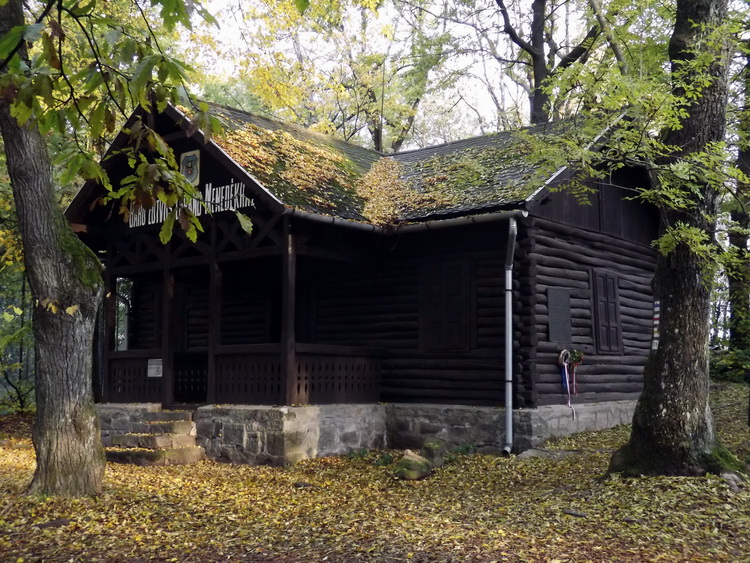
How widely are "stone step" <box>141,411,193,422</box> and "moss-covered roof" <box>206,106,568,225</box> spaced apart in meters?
4.07

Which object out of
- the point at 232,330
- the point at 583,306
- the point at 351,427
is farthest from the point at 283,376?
the point at 583,306

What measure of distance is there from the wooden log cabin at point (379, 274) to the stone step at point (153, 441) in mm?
799

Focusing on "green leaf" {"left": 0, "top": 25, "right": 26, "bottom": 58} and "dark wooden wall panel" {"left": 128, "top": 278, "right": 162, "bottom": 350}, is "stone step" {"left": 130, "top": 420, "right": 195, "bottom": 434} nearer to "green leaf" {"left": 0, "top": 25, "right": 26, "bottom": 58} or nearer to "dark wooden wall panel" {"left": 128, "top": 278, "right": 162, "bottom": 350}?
"dark wooden wall panel" {"left": 128, "top": 278, "right": 162, "bottom": 350}

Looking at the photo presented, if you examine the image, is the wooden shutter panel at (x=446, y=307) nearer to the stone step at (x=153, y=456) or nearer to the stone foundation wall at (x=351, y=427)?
the stone foundation wall at (x=351, y=427)

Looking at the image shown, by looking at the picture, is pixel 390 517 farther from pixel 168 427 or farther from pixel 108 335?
pixel 108 335

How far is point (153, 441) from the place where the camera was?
39.7ft

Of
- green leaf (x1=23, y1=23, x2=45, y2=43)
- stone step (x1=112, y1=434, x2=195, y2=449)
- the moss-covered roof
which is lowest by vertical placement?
stone step (x1=112, y1=434, x2=195, y2=449)

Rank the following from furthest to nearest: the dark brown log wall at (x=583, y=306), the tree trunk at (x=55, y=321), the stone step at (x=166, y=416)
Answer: the stone step at (x=166, y=416) < the dark brown log wall at (x=583, y=306) < the tree trunk at (x=55, y=321)

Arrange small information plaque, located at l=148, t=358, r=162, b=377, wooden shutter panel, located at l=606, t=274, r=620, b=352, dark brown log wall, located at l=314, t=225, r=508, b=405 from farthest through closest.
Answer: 1. wooden shutter panel, located at l=606, t=274, r=620, b=352
2. small information plaque, located at l=148, t=358, r=162, b=377
3. dark brown log wall, located at l=314, t=225, r=508, b=405

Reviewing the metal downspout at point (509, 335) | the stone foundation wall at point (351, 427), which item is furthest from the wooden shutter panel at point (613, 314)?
the metal downspout at point (509, 335)

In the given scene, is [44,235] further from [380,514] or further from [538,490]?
[538,490]

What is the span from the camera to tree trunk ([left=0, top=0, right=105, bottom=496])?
8203mm

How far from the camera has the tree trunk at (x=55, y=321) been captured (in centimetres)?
820

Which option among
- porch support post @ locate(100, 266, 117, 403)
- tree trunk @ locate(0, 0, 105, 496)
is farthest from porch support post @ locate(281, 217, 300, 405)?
porch support post @ locate(100, 266, 117, 403)
